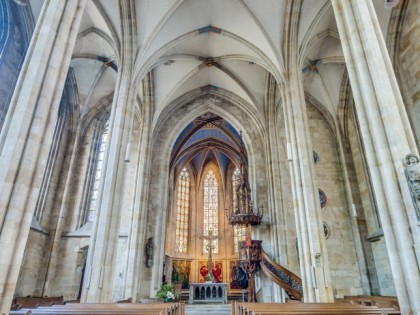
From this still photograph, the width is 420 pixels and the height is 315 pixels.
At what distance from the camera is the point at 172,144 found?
16484 mm

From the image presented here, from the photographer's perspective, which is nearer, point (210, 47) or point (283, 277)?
point (283, 277)

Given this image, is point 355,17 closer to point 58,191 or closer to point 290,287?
point 290,287

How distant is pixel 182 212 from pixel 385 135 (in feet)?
69.4

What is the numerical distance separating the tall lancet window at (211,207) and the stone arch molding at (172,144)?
10.0 metres

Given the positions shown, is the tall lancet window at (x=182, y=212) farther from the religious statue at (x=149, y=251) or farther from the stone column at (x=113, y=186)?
the stone column at (x=113, y=186)

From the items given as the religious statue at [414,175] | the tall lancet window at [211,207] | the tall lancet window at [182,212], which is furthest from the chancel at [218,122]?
the tall lancet window at [182,212]

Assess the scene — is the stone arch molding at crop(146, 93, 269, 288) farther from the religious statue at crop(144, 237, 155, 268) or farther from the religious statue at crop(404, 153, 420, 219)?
the religious statue at crop(404, 153, 420, 219)

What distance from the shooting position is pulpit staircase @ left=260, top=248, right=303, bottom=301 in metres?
10.6

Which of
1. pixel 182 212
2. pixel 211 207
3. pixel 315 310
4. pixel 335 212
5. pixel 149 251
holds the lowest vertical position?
pixel 315 310

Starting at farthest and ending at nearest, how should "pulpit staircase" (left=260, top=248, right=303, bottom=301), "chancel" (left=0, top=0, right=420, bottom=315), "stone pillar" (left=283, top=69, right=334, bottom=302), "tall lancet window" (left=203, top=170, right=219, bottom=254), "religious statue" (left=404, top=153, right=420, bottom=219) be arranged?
"tall lancet window" (left=203, top=170, right=219, bottom=254)
"pulpit staircase" (left=260, top=248, right=303, bottom=301)
"stone pillar" (left=283, top=69, right=334, bottom=302)
"chancel" (left=0, top=0, right=420, bottom=315)
"religious statue" (left=404, top=153, right=420, bottom=219)

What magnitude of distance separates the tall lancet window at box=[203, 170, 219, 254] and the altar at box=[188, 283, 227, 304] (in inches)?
380

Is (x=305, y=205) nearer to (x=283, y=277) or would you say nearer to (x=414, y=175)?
(x=283, y=277)

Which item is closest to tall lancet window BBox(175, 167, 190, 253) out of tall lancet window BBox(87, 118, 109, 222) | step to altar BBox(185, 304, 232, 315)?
tall lancet window BBox(87, 118, 109, 222)

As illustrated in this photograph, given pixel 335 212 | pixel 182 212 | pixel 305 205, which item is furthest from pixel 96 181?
pixel 335 212
